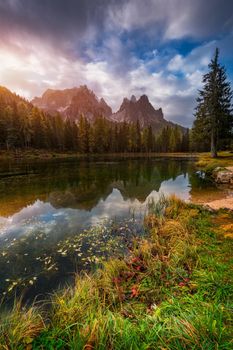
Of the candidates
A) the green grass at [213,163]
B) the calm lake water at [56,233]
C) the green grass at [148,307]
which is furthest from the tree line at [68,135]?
the green grass at [148,307]

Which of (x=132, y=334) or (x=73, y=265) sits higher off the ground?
(x=132, y=334)

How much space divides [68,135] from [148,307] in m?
72.5

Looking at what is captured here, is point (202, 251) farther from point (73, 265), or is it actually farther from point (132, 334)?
point (73, 265)

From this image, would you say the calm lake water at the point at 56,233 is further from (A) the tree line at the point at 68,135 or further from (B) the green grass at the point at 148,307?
(A) the tree line at the point at 68,135

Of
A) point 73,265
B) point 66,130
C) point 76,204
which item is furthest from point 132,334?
point 66,130

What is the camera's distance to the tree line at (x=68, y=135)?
55.4m

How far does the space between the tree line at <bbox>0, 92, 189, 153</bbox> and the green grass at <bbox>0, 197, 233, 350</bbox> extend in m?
56.5

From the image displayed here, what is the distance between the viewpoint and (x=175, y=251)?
199 inches

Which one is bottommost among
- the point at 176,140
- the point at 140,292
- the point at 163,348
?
the point at 140,292

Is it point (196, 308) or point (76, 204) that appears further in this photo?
point (76, 204)

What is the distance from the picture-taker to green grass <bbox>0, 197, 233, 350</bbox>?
2.46 meters

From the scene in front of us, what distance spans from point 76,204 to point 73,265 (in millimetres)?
6301

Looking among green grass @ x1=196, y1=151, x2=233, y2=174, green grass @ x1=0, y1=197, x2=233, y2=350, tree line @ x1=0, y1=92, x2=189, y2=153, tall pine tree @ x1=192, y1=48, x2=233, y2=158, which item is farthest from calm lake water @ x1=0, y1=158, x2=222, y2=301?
tree line @ x1=0, y1=92, x2=189, y2=153

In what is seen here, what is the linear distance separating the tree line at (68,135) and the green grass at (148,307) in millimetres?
56493
